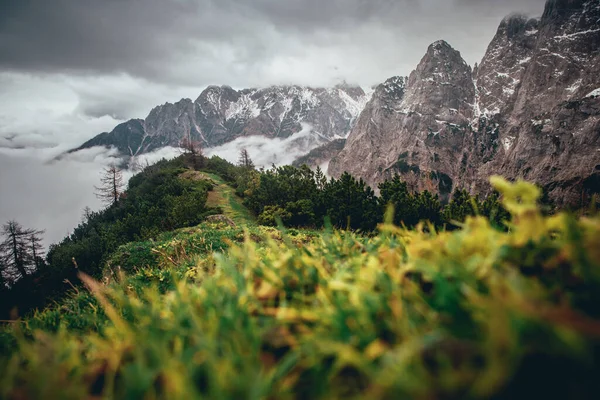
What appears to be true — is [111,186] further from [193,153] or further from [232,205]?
[232,205]

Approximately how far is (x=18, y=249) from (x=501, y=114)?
530 ft

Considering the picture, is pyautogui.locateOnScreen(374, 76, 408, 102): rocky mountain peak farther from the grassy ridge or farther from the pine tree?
the grassy ridge

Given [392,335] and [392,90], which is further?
[392,90]

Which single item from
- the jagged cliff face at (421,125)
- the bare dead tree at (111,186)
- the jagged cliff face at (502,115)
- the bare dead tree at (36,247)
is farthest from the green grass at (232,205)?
the jagged cliff face at (421,125)

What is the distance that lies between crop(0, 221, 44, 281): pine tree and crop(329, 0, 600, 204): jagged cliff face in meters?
99.9

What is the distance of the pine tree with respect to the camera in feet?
137

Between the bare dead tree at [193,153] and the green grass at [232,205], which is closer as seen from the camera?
the green grass at [232,205]

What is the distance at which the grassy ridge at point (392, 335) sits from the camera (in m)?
0.57

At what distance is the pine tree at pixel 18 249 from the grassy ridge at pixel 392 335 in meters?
55.8

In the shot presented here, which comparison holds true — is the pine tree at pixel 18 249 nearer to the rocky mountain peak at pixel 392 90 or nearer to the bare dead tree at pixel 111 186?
the bare dead tree at pixel 111 186

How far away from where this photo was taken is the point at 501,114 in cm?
12700

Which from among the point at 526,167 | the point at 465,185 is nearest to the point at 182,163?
the point at 526,167

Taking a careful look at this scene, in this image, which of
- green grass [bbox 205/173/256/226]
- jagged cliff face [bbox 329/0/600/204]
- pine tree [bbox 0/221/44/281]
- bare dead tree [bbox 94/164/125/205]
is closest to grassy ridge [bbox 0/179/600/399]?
green grass [bbox 205/173/256/226]

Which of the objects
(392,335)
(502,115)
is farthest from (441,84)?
(392,335)
